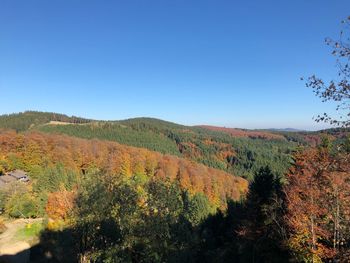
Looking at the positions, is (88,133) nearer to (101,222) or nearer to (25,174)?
(25,174)

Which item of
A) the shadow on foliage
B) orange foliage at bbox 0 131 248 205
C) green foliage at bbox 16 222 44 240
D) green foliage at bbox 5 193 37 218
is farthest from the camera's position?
orange foliage at bbox 0 131 248 205

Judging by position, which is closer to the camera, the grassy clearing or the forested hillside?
the grassy clearing

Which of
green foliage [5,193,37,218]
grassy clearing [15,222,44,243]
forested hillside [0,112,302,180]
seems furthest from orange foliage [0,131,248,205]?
forested hillside [0,112,302,180]

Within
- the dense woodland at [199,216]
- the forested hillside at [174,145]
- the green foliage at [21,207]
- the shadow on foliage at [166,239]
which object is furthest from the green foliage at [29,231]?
the forested hillside at [174,145]

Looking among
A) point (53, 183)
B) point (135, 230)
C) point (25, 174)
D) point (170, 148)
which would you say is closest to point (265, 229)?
point (135, 230)

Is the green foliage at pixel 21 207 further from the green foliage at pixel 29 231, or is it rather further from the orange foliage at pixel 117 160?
the orange foliage at pixel 117 160

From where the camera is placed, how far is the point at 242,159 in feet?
556

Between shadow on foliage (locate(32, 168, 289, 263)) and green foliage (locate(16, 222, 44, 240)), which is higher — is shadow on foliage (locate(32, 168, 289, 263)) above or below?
above

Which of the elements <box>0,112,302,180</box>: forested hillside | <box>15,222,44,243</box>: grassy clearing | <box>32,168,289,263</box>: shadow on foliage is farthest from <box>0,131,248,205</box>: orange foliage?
<box>32,168,289,263</box>: shadow on foliage

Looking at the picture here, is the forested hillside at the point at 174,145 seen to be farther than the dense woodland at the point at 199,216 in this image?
Yes

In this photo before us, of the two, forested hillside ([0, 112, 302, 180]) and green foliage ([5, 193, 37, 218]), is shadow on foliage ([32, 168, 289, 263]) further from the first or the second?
forested hillside ([0, 112, 302, 180])

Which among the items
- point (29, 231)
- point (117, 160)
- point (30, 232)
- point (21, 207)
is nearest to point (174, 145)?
point (117, 160)

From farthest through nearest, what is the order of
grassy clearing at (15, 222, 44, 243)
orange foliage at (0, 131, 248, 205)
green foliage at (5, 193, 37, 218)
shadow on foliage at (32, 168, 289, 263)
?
1. orange foliage at (0, 131, 248, 205)
2. green foliage at (5, 193, 37, 218)
3. grassy clearing at (15, 222, 44, 243)
4. shadow on foliage at (32, 168, 289, 263)

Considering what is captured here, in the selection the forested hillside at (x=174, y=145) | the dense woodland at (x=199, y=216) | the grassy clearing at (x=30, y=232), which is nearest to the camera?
the dense woodland at (x=199, y=216)
